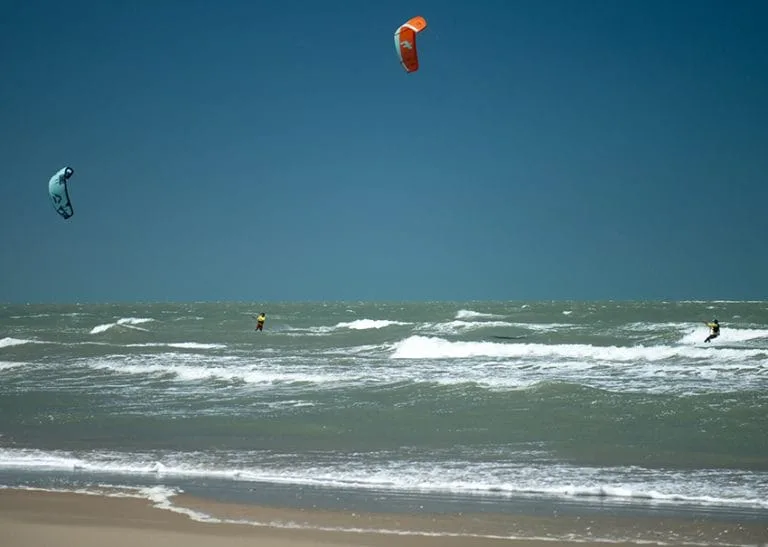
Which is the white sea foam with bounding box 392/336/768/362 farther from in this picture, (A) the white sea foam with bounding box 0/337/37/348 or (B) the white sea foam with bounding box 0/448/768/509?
(A) the white sea foam with bounding box 0/337/37/348

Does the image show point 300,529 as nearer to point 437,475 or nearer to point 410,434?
point 437,475

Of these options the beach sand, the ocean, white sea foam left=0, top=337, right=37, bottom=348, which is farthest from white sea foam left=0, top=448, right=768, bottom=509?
white sea foam left=0, top=337, right=37, bottom=348

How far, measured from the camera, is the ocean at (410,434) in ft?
23.4

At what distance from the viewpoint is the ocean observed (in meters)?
7.12

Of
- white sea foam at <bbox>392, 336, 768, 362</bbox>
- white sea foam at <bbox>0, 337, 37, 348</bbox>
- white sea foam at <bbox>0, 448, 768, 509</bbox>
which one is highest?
white sea foam at <bbox>0, 337, 37, 348</bbox>

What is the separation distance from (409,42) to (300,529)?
42.1 feet

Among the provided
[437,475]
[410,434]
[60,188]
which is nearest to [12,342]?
[60,188]

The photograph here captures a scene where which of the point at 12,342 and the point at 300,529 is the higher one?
the point at 12,342

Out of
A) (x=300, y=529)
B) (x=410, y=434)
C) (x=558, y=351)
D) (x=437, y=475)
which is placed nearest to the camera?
(x=300, y=529)

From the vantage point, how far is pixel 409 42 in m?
16.8

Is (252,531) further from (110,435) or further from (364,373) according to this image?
(364,373)

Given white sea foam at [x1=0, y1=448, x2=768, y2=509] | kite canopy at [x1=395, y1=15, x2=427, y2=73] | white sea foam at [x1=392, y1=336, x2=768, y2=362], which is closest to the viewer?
white sea foam at [x1=0, y1=448, x2=768, y2=509]

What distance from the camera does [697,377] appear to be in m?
16.0

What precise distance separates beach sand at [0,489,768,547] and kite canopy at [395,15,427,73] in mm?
12355
